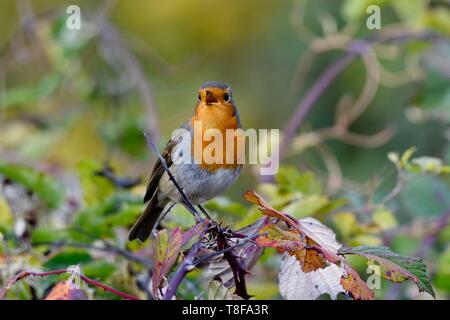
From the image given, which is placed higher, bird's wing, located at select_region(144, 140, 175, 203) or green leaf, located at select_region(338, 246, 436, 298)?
bird's wing, located at select_region(144, 140, 175, 203)

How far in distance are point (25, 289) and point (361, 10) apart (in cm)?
193

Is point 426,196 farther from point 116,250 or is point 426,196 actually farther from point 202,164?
point 116,250

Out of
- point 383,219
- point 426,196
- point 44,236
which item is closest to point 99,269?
point 44,236

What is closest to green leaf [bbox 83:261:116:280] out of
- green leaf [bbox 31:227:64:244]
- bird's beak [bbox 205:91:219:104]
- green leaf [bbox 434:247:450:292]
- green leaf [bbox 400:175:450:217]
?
green leaf [bbox 31:227:64:244]

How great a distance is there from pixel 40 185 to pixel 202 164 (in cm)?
47

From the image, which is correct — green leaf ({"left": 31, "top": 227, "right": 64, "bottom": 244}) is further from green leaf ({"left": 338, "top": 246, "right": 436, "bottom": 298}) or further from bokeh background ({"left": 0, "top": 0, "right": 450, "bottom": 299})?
green leaf ({"left": 338, "top": 246, "right": 436, "bottom": 298})

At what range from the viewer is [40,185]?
2.21 m

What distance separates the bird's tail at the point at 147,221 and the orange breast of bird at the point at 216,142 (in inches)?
9.8

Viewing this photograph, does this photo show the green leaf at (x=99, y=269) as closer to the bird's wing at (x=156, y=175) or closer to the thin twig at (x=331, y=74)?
the bird's wing at (x=156, y=175)

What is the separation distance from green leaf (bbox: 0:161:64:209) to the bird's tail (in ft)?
0.80

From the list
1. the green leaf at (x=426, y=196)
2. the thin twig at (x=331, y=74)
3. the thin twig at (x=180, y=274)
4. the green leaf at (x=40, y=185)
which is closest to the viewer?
the thin twig at (x=180, y=274)

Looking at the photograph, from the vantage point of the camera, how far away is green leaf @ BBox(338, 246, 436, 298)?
1.28 meters

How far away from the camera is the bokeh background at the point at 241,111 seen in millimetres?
2076

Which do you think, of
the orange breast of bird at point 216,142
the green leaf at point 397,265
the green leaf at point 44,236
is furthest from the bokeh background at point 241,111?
the green leaf at point 397,265
